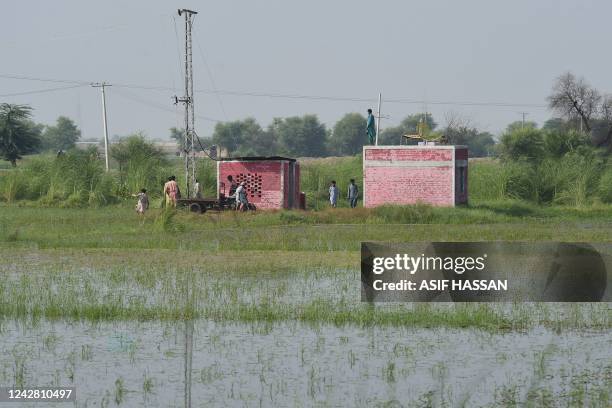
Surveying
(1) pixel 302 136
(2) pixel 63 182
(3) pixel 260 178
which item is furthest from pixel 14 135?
(1) pixel 302 136

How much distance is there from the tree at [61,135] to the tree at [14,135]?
284ft

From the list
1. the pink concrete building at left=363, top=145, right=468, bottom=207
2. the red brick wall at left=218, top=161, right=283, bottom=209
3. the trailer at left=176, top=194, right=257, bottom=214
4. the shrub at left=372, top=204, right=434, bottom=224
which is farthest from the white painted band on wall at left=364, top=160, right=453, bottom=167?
the trailer at left=176, top=194, right=257, bottom=214

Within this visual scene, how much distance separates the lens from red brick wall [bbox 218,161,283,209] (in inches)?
1476

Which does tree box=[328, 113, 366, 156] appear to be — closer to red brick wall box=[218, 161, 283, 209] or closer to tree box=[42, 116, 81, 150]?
tree box=[42, 116, 81, 150]

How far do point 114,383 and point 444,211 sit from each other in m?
25.1

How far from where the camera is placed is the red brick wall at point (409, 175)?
36969mm

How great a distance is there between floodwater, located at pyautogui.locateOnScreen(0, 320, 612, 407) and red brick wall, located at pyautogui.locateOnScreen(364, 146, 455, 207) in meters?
23.3

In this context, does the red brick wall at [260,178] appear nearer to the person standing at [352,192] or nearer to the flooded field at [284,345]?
the person standing at [352,192]

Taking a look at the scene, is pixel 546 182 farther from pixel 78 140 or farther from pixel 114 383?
pixel 78 140

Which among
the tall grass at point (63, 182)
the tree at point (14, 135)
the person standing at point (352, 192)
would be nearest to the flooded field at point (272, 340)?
the person standing at point (352, 192)

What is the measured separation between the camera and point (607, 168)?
47.2 m

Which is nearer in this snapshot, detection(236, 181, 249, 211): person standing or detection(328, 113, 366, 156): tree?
detection(236, 181, 249, 211): person standing

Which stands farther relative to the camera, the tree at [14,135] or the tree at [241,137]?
the tree at [241,137]

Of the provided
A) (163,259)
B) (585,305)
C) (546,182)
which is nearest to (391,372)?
(585,305)
